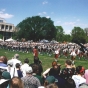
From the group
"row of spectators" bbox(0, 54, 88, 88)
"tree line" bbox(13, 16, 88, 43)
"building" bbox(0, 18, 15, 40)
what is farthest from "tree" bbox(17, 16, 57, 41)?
"row of spectators" bbox(0, 54, 88, 88)

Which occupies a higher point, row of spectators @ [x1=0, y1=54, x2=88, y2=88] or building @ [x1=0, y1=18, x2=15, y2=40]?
building @ [x1=0, y1=18, x2=15, y2=40]

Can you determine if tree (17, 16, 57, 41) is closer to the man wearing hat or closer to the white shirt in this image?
the white shirt

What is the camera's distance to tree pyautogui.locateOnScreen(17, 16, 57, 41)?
10094 cm

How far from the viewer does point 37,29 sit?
102 meters

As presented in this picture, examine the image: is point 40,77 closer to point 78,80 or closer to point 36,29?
point 78,80

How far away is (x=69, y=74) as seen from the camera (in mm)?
7527

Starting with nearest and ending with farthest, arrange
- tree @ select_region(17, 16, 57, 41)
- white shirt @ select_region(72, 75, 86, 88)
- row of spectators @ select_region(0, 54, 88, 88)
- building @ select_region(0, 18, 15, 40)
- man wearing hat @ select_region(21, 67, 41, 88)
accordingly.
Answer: row of spectators @ select_region(0, 54, 88, 88), man wearing hat @ select_region(21, 67, 41, 88), white shirt @ select_region(72, 75, 86, 88), tree @ select_region(17, 16, 57, 41), building @ select_region(0, 18, 15, 40)

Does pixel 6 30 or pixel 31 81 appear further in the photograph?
pixel 6 30

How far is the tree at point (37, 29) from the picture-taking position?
101 m

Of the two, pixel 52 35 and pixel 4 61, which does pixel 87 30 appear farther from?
pixel 4 61

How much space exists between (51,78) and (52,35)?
9729 cm

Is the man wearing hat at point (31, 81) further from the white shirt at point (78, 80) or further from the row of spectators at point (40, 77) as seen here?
the white shirt at point (78, 80)

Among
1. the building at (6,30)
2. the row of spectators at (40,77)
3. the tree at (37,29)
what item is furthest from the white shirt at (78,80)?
the building at (6,30)

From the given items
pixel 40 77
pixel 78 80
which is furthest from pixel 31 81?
pixel 78 80
